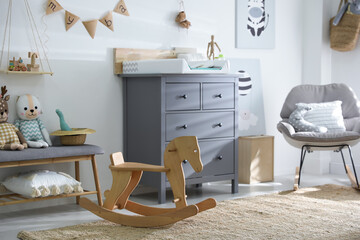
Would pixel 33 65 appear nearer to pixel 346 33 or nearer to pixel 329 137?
pixel 329 137

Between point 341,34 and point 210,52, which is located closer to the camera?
point 210,52

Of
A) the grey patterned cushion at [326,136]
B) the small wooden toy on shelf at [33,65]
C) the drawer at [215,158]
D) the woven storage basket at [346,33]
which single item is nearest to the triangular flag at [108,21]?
the small wooden toy on shelf at [33,65]

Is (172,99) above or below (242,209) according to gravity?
above

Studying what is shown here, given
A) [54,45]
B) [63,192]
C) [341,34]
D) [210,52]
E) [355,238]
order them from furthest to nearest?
[341,34]
[210,52]
[54,45]
[63,192]
[355,238]

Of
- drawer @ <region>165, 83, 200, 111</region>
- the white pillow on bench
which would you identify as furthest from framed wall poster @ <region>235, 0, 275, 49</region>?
the white pillow on bench

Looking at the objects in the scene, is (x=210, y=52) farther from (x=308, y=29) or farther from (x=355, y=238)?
(x=355, y=238)

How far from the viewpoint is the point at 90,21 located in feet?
13.2

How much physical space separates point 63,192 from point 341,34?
117 inches

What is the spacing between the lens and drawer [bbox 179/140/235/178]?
4160mm

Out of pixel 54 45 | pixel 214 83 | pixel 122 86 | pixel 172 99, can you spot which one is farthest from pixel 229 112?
pixel 54 45

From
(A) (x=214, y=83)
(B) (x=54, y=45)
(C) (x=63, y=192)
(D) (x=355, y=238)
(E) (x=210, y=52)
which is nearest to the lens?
(D) (x=355, y=238)

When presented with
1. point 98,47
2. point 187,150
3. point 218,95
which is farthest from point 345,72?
point 187,150

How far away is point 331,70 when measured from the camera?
546 centimetres

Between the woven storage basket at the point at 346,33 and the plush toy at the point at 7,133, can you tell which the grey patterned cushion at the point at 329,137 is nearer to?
the woven storage basket at the point at 346,33
